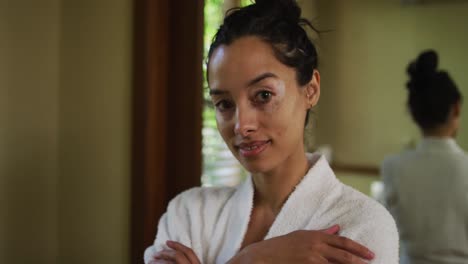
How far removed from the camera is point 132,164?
126 centimetres

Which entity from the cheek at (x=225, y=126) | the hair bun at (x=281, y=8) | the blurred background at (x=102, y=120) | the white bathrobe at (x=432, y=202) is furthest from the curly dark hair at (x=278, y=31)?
the white bathrobe at (x=432, y=202)

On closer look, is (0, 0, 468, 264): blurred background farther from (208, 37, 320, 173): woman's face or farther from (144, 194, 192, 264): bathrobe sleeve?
(208, 37, 320, 173): woman's face

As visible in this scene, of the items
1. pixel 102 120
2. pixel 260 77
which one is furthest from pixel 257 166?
pixel 102 120

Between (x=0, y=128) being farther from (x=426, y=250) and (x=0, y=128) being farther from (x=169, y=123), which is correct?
(x=426, y=250)

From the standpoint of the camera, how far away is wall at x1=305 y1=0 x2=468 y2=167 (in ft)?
4.39

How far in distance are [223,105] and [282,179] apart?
17 cm

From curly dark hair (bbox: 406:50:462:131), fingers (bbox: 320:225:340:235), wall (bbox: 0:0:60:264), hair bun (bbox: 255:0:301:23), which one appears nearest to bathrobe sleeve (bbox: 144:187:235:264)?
fingers (bbox: 320:225:340:235)

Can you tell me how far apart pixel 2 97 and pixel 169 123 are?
1.34 feet

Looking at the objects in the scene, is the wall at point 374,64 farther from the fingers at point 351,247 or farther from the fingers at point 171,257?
the fingers at point 171,257

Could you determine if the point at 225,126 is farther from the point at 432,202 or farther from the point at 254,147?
the point at 432,202

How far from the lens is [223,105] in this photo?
804 mm

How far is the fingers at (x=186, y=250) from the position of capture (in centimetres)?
83

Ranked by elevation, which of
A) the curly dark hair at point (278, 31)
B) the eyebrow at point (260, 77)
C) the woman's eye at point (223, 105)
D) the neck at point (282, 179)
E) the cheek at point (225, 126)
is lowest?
the neck at point (282, 179)

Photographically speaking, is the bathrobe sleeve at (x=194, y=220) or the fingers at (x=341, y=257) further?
the bathrobe sleeve at (x=194, y=220)
